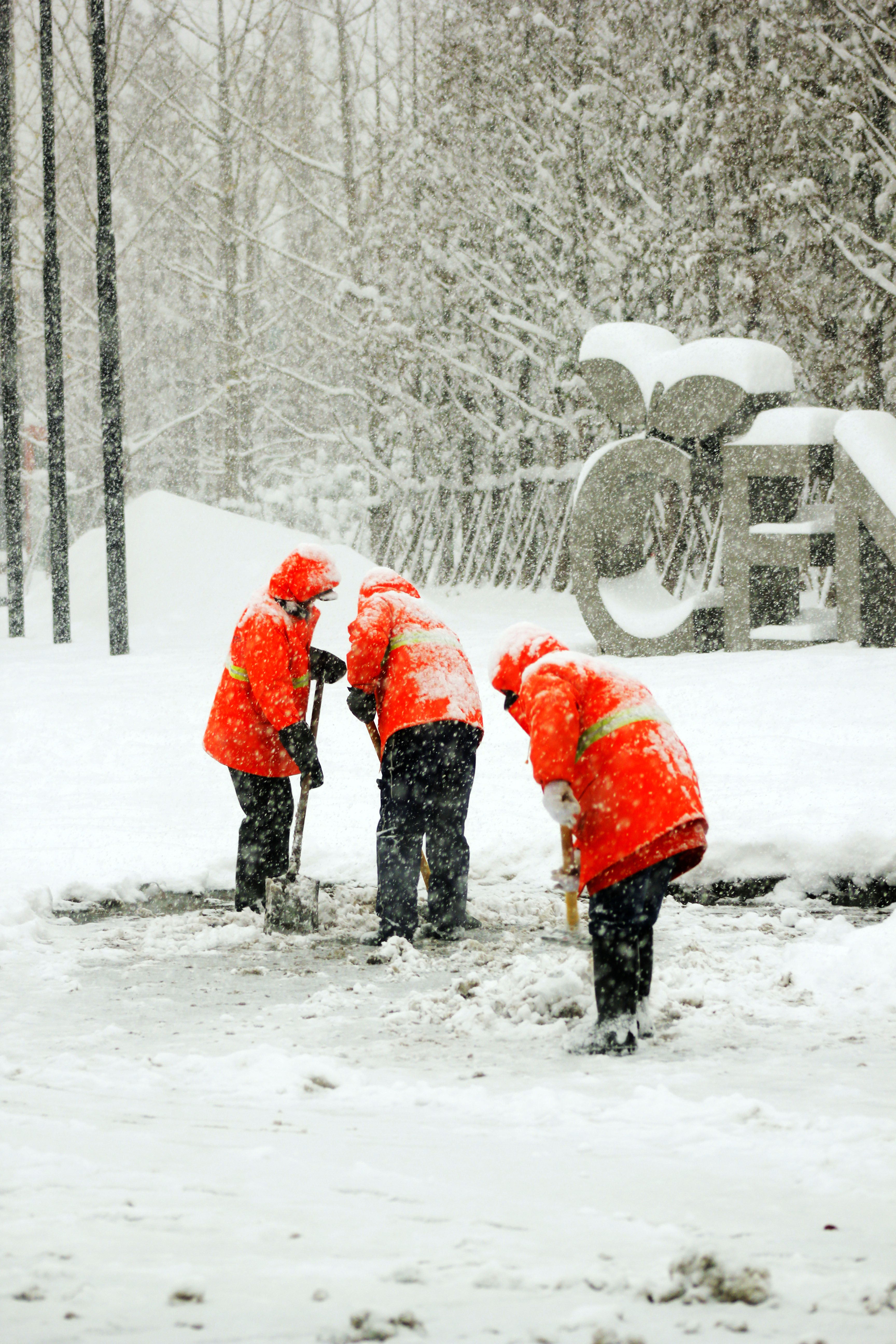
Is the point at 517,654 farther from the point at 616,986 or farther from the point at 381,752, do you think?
the point at 381,752

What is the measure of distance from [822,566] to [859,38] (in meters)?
5.87

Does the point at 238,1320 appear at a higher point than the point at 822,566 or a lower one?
lower

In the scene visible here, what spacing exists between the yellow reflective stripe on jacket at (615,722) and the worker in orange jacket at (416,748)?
1357 millimetres

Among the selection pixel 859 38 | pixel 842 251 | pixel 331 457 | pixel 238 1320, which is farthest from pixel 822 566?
pixel 331 457

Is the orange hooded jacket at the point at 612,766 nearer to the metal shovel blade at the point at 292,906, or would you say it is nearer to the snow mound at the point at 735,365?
the metal shovel blade at the point at 292,906

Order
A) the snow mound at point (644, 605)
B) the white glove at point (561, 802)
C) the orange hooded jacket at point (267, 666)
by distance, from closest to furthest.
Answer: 1. the white glove at point (561, 802)
2. the orange hooded jacket at point (267, 666)
3. the snow mound at point (644, 605)

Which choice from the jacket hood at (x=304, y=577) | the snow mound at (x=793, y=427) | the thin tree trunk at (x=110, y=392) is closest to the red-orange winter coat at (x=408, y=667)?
the jacket hood at (x=304, y=577)

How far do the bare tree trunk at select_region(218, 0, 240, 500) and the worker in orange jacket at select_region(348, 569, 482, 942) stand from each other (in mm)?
21209

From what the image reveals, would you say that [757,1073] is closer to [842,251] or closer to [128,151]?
[842,251]

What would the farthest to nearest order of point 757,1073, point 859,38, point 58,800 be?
point 859,38, point 58,800, point 757,1073

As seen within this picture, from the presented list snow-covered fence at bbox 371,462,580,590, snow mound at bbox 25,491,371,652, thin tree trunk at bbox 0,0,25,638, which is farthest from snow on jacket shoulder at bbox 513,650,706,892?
snow-covered fence at bbox 371,462,580,590

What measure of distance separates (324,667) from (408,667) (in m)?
0.75

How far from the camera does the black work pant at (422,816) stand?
556 centimetres

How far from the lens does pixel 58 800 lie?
8227 mm
